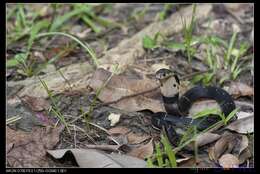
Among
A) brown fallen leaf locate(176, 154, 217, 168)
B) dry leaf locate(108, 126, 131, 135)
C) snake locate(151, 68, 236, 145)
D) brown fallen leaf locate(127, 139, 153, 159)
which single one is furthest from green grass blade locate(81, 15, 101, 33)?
brown fallen leaf locate(176, 154, 217, 168)

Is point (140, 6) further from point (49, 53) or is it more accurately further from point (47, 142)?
point (47, 142)

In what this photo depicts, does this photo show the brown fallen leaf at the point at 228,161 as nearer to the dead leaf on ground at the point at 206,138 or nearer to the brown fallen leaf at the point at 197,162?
the brown fallen leaf at the point at 197,162

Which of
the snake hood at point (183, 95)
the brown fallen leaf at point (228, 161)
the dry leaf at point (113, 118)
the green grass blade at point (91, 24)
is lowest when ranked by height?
the brown fallen leaf at point (228, 161)

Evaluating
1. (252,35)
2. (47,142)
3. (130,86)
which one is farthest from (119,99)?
(252,35)

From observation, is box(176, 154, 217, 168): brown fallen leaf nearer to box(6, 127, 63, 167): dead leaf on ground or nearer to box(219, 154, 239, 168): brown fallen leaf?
box(219, 154, 239, 168): brown fallen leaf

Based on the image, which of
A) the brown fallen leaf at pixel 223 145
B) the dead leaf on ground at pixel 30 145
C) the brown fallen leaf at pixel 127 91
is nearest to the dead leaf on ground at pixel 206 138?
the brown fallen leaf at pixel 223 145

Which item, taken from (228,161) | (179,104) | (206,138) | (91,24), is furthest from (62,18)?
(228,161)
